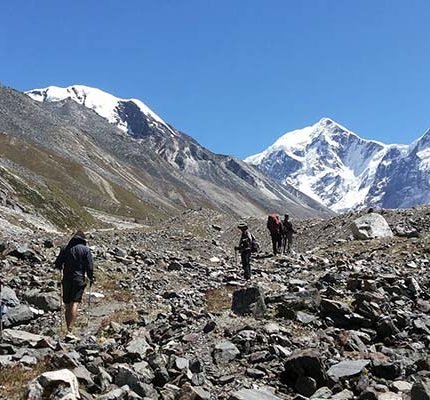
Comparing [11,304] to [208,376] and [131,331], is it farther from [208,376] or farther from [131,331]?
[208,376]

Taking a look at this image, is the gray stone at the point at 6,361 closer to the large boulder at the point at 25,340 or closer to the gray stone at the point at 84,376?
the large boulder at the point at 25,340

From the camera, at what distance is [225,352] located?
12.2 meters

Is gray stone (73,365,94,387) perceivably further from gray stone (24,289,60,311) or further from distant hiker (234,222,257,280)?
distant hiker (234,222,257,280)

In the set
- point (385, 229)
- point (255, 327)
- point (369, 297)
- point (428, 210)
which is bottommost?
point (255, 327)

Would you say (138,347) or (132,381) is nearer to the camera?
(132,381)

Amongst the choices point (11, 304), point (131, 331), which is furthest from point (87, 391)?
point (11, 304)

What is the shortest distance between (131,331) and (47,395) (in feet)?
18.5

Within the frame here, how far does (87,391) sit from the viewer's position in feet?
32.2

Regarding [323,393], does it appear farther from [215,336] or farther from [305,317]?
[305,317]

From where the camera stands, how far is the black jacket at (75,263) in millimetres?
16938

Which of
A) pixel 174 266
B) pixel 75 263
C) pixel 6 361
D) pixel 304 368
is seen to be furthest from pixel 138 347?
pixel 174 266

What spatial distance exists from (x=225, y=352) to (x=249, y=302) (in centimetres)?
389

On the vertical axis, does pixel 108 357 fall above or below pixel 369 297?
below

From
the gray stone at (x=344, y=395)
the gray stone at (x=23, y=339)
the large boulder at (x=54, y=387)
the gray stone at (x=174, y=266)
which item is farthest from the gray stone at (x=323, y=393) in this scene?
the gray stone at (x=174, y=266)
